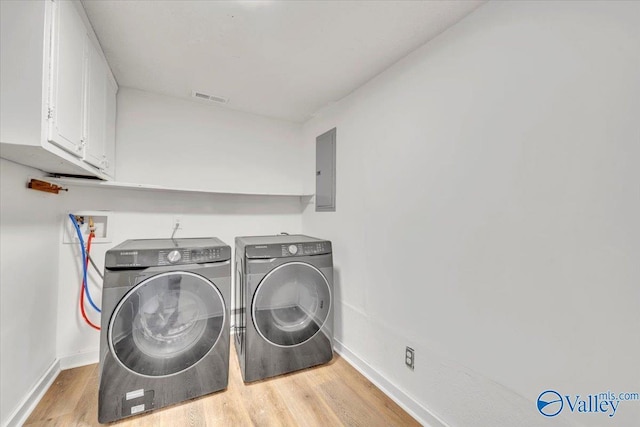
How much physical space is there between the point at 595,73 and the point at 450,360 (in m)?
1.38

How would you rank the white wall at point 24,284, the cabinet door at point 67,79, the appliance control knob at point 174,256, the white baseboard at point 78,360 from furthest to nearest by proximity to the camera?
the white baseboard at point 78,360
the appliance control knob at point 174,256
the white wall at point 24,284
the cabinet door at point 67,79

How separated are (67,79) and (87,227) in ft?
4.16

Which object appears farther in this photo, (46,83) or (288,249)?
(288,249)

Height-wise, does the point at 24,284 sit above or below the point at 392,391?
above

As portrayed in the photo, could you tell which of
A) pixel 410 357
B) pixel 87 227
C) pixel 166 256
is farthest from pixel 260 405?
pixel 87 227

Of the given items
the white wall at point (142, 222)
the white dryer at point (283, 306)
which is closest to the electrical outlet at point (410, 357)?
the white dryer at point (283, 306)

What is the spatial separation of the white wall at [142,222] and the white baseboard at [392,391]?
53.8 inches

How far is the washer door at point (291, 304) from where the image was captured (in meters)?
1.86

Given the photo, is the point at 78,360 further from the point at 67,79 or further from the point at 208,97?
the point at 208,97

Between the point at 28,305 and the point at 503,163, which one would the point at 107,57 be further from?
the point at 503,163

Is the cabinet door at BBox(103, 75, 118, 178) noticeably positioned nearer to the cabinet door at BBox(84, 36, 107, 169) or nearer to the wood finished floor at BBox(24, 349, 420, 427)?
the cabinet door at BBox(84, 36, 107, 169)

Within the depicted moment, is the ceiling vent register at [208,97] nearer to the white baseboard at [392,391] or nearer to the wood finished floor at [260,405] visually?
the wood finished floor at [260,405]

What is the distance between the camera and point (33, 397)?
158 cm

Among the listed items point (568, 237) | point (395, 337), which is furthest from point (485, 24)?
point (395, 337)
